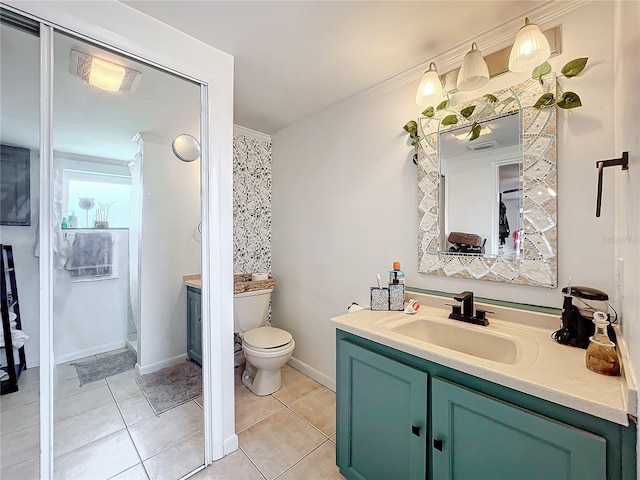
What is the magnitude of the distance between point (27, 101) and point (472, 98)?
82.3 inches

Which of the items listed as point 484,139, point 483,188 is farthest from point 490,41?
point 483,188

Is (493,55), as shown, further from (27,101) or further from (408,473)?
(27,101)

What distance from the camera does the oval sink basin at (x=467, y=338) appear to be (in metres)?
1.19

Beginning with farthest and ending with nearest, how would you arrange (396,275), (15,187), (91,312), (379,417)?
(396,275), (91,312), (379,417), (15,187)

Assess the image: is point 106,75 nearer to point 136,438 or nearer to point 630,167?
point 136,438

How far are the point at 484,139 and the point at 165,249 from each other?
1.87 metres

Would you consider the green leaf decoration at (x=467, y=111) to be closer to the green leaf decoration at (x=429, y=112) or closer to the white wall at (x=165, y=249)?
the green leaf decoration at (x=429, y=112)

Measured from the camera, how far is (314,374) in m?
2.41

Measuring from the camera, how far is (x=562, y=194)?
1.24 metres

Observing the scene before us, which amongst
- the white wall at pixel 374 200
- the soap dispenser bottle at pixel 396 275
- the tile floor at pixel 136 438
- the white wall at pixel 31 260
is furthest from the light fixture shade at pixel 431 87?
the tile floor at pixel 136 438

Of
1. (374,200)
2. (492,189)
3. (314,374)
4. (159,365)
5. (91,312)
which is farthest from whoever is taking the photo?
(314,374)

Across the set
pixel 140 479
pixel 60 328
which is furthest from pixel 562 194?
pixel 140 479

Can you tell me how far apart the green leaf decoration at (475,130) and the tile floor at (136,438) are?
1.97 m

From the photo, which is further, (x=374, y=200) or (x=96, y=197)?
(x=374, y=200)
